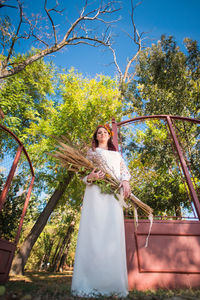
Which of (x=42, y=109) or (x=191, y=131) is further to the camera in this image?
(x=42, y=109)

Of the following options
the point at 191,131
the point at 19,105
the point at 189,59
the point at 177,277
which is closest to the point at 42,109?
the point at 19,105

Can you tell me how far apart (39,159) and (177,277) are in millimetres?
5448

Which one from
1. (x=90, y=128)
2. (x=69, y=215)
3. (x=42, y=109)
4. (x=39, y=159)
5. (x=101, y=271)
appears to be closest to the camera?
(x=101, y=271)

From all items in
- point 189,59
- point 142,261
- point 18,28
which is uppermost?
point 189,59

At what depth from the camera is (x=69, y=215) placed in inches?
411

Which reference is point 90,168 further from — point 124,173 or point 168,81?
point 168,81

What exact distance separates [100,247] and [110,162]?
39.0 inches

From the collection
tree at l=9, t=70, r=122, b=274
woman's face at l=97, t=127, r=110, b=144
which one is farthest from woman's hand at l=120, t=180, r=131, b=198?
tree at l=9, t=70, r=122, b=274

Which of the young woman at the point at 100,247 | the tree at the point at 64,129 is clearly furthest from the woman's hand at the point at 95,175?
the tree at the point at 64,129

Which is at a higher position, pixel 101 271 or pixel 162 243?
pixel 162 243

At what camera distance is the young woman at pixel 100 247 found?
1658 millimetres

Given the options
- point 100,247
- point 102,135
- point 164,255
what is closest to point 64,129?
point 102,135

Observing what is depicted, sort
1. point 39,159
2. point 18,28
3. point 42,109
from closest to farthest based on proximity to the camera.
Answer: point 18,28, point 39,159, point 42,109

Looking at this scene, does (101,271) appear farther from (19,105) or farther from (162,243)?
(19,105)
